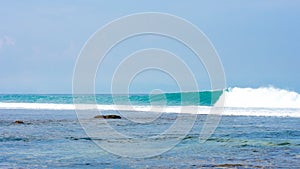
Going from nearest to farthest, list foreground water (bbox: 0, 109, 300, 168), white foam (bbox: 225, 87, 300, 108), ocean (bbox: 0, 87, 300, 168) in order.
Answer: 1. foreground water (bbox: 0, 109, 300, 168)
2. ocean (bbox: 0, 87, 300, 168)
3. white foam (bbox: 225, 87, 300, 108)

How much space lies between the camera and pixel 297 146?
Result: 20328mm

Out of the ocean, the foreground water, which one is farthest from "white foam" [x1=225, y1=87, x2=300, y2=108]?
the foreground water

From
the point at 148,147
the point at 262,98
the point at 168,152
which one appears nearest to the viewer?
the point at 168,152

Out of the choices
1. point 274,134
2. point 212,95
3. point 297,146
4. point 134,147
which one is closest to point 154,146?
point 134,147

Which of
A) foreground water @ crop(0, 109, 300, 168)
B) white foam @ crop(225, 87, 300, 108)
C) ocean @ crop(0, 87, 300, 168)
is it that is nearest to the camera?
foreground water @ crop(0, 109, 300, 168)

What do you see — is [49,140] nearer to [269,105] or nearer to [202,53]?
[202,53]

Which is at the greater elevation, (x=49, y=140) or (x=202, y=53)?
(x=202, y=53)

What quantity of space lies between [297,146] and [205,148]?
11.0 ft

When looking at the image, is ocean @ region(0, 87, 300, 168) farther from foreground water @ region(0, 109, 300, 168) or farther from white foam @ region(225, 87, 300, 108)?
white foam @ region(225, 87, 300, 108)

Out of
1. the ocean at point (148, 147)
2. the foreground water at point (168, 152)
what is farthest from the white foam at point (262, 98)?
the foreground water at point (168, 152)

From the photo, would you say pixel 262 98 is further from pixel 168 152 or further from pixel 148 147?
pixel 168 152

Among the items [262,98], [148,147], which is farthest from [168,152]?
[262,98]

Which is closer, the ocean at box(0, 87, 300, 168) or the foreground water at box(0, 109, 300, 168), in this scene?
the foreground water at box(0, 109, 300, 168)

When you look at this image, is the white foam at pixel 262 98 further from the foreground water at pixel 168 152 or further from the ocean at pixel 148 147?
the foreground water at pixel 168 152
